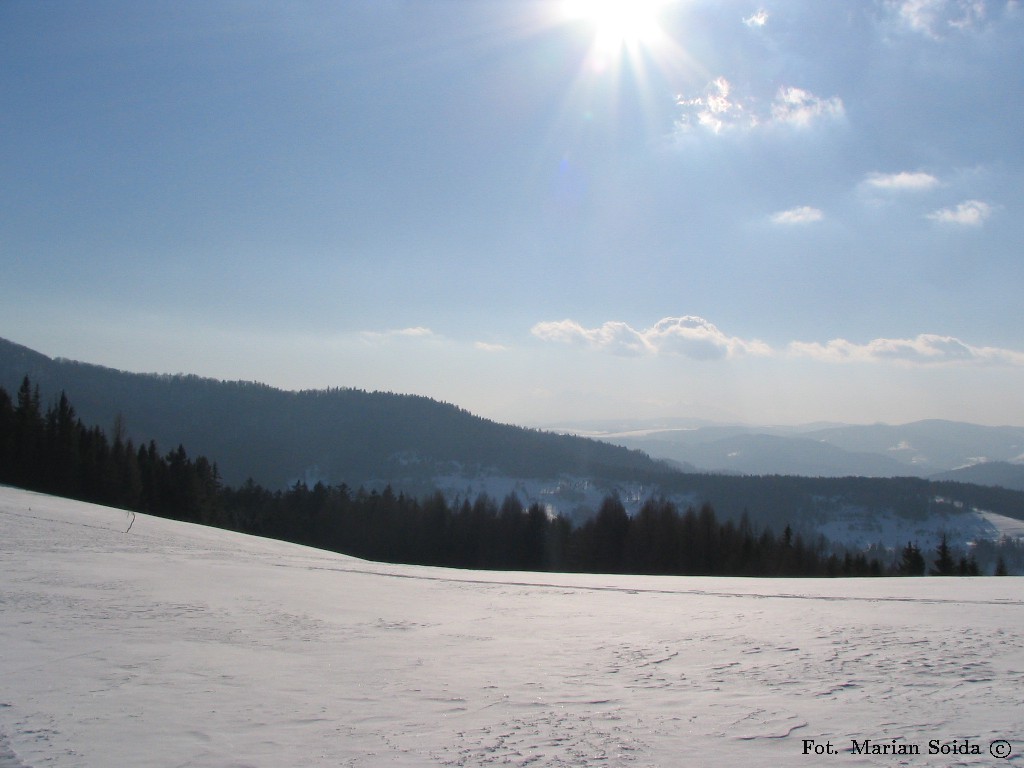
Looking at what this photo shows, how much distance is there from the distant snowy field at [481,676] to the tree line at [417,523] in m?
46.5

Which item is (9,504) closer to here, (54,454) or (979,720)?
(54,454)

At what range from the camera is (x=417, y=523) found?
8156 centimetres

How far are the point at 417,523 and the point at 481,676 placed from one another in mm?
74883

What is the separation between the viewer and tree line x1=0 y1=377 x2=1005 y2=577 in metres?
56.7

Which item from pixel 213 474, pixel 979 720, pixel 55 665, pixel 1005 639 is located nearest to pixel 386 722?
pixel 55 665

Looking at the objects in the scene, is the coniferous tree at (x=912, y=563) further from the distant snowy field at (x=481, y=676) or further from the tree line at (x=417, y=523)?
the distant snowy field at (x=481, y=676)

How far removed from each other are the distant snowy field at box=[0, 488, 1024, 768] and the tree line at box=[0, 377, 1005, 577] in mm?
46502

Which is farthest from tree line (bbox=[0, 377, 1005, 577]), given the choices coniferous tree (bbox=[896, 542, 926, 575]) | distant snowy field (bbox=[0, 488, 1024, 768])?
distant snowy field (bbox=[0, 488, 1024, 768])

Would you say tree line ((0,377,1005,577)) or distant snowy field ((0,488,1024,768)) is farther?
tree line ((0,377,1005,577))

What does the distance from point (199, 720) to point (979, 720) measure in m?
7.86

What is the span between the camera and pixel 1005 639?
10070 mm

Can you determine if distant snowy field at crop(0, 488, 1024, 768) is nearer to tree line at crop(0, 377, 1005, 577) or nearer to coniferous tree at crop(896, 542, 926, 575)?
tree line at crop(0, 377, 1005, 577)

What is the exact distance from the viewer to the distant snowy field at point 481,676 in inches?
240

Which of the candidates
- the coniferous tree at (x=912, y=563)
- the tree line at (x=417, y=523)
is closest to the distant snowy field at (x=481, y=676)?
the tree line at (x=417, y=523)
